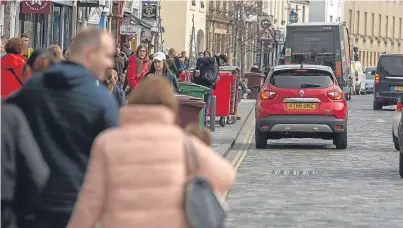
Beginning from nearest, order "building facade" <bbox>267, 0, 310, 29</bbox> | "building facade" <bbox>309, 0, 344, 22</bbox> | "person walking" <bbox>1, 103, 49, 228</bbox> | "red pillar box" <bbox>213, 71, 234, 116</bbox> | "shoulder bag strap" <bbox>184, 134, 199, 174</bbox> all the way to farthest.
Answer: "shoulder bag strap" <bbox>184, 134, 199, 174</bbox> → "person walking" <bbox>1, 103, 49, 228</bbox> → "red pillar box" <bbox>213, 71, 234, 116</bbox> → "building facade" <bbox>267, 0, 310, 29</bbox> → "building facade" <bbox>309, 0, 344, 22</bbox>

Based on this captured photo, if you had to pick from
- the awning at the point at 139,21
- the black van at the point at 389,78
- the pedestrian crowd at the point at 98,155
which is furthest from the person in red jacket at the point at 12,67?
the awning at the point at 139,21

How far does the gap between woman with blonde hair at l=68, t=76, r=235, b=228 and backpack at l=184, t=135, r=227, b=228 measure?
50mm

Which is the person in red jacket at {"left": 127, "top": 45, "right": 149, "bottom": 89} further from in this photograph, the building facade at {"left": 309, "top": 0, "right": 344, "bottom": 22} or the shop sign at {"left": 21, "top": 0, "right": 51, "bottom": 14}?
the building facade at {"left": 309, "top": 0, "right": 344, "bottom": 22}

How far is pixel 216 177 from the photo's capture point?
20.7 feet

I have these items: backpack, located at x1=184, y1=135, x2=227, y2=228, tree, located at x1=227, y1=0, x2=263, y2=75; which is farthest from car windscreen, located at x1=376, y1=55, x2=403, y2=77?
backpack, located at x1=184, y1=135, x2=227, y2=228

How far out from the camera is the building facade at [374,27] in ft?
371

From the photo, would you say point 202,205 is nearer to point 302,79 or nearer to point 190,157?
point 190,157

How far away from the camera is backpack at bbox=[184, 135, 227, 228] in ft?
19.9

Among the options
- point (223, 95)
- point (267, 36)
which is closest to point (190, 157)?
point (223, 95)

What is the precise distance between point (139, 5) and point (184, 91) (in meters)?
33.4

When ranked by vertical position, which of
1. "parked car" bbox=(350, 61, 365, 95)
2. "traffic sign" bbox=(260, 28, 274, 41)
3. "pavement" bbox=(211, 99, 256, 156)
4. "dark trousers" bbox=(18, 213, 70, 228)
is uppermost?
"traffic sign" bbox=(260, 28, 274, 41)

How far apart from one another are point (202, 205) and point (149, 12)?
47.2 meters

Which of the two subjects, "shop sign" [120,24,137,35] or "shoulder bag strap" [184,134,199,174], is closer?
"shoulder bag strap" [184,134,199,174]

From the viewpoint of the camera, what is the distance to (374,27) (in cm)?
11700
